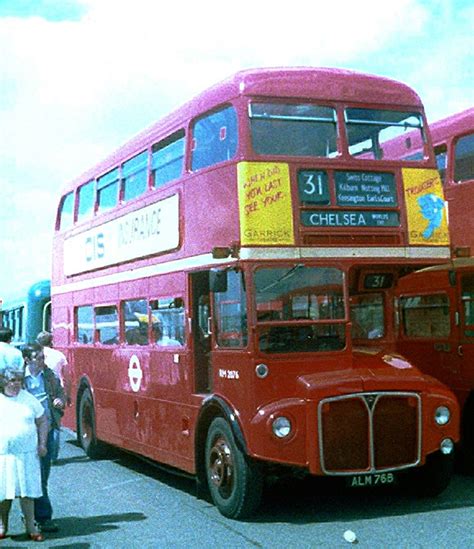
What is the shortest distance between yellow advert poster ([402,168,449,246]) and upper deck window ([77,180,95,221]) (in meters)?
5.78

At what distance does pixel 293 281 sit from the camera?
895 centimetres

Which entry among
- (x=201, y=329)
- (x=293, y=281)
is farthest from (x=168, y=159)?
(x=293, y=281)

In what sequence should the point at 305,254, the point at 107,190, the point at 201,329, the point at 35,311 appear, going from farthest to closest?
the point at 35,311
the point at 107,190
the point at 201,329
the point at 305,254

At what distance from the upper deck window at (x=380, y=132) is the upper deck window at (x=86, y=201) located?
17.7ft

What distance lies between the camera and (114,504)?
9.79m

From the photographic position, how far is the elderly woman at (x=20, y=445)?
304 inches

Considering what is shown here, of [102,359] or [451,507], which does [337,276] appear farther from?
[102,359]

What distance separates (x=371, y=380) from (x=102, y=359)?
564 centimetres

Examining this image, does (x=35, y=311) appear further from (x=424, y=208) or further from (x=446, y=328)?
(x=424, y=208)

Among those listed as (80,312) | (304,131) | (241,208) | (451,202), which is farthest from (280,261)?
(80,312)

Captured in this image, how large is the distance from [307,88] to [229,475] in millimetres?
3600

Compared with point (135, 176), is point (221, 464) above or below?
below

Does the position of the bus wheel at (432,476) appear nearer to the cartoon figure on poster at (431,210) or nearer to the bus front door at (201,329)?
the cartoon figure on poster at (431,210)

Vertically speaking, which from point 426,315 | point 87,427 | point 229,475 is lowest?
point 229,475
